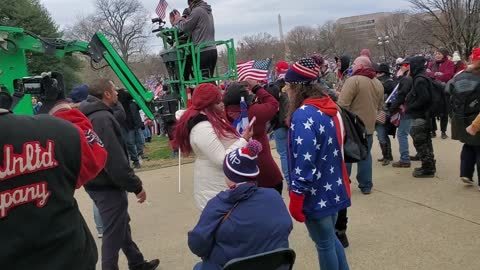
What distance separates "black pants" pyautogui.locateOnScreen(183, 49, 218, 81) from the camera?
21.6ft

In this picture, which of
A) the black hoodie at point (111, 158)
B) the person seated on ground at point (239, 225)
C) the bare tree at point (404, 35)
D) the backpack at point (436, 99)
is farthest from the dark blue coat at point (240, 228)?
the bare tree at point (404, 35)

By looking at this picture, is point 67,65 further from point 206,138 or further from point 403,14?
point 403,14

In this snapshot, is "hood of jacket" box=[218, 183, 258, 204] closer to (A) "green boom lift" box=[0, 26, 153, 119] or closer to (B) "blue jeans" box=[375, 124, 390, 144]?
(A) "green boom lift" box=[0, 26, 153, 119]

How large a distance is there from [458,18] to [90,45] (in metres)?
34.3

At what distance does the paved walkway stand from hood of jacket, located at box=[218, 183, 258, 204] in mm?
1880

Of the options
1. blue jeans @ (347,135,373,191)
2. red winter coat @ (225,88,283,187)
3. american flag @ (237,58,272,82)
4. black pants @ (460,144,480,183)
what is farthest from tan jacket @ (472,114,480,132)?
american flag @ (237,58,272,82)

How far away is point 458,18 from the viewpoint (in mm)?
33531

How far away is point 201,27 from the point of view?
6.30 meters

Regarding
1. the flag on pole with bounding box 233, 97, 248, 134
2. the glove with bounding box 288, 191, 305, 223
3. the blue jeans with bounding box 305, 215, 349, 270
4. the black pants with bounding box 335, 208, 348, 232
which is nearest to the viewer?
the glove with bounding box 288, 191, 305, 223

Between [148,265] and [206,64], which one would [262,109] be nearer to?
[148,265]

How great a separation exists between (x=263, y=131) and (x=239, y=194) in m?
1.96

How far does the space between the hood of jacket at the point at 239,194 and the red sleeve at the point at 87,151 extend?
0.68 meters

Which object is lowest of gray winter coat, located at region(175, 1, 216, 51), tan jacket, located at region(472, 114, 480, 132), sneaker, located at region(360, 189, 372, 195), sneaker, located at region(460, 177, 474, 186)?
sneaker, located at region(360, 189, 372, 195)

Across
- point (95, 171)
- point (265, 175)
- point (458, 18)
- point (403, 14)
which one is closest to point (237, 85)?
point (265, 175)
